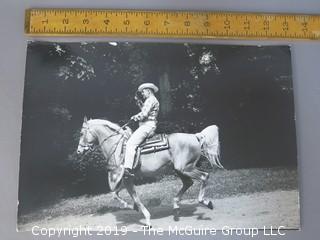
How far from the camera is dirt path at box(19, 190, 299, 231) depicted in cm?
130

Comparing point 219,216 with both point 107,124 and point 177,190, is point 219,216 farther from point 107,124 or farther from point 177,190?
point 107,124

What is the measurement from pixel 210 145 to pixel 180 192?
0.19 metres

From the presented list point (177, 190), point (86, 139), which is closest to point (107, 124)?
point (86, 139)

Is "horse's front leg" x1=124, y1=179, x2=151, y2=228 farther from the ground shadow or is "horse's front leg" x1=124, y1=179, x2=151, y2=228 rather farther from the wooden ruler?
the wooden ruler

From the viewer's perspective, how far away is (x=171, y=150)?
1.35 metres

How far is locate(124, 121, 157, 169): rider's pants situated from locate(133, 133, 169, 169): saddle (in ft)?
0.04

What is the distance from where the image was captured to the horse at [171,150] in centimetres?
133

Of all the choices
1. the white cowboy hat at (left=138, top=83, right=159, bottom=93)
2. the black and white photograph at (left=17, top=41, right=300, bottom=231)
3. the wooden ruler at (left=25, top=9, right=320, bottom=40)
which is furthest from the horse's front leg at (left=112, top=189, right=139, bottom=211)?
the wooden ruler at (left=25, top=9, right=320, bottom=40)

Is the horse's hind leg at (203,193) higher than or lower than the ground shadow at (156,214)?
higher

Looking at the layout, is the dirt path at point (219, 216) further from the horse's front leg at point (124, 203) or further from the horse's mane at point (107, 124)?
the horse's mane at point (107, 124)

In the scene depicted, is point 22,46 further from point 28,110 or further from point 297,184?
point 297,184

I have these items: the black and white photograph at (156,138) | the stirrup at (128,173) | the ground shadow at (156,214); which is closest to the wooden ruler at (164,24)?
the black and white photograph at (156,138)

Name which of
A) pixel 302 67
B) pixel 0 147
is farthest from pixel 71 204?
pixel 302 67

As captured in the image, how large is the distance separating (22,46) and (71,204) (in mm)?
569
